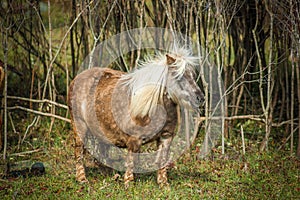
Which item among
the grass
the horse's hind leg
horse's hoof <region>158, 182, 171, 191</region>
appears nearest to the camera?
the grass

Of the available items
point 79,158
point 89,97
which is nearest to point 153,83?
point 89,97

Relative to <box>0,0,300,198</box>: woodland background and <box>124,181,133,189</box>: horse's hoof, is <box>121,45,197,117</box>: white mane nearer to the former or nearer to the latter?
<box>124,181,133,189</box>: horse's hoof

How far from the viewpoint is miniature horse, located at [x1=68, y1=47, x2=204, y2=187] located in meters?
6.23

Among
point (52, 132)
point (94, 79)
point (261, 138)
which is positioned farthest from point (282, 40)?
point (52, 132)

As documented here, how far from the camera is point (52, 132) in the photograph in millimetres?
9039

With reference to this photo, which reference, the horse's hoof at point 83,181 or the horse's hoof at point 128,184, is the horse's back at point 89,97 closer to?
the horse's hoof at point 83,181

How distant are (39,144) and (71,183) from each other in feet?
6.61

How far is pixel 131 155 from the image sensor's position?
636 centimetres

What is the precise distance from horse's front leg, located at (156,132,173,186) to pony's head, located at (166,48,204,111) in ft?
1.58

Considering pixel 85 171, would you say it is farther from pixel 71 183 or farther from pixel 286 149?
pixel 286 149

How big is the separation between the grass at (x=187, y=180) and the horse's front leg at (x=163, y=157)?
106 millimetres

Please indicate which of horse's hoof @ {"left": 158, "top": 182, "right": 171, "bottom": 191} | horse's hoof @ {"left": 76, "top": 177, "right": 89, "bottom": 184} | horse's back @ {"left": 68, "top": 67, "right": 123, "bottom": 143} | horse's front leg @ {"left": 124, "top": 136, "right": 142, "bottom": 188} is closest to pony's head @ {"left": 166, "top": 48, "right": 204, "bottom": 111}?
horse's front leg @ {"left": 124, "top": 136, "right": 142, "bottom": 188}

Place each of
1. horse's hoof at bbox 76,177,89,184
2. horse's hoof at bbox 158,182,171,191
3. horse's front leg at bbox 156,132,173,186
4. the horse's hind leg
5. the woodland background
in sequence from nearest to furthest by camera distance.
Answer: horse's hoof at bbox 158,182,171,191, horse's front leg at bbox 156,132,173,186, horse's hoof at bbox 76,177,89,184, the horse's hind leg, the woodland background

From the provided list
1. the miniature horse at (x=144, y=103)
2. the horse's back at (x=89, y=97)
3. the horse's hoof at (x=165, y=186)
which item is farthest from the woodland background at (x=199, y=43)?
the horse's hoof at (x=165, y=186)
